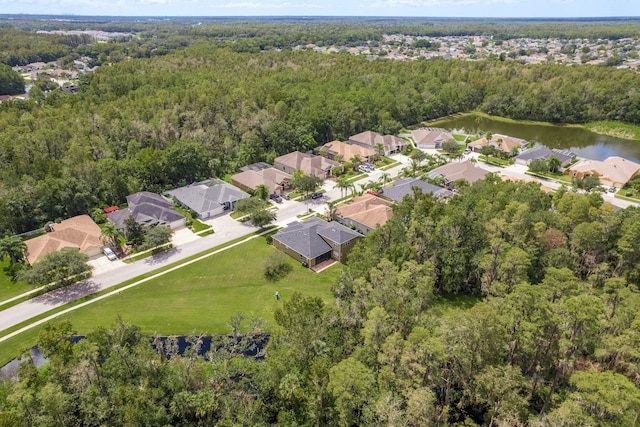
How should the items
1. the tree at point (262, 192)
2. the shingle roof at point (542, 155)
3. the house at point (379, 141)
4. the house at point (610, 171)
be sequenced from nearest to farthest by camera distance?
the tree at point (262, 192)
the house at point (610, 171)
the shingle roof at point (542, 155)
the house at point (379, 141)

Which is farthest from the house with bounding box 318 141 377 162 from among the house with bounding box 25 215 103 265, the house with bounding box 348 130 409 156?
the house with bounding box 25 215 103 265

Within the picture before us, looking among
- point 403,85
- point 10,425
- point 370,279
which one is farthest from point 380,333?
point 403,85

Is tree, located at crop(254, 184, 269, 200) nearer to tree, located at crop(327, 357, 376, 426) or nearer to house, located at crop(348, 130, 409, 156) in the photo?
house, located at crop(348, 130, 409, 156)

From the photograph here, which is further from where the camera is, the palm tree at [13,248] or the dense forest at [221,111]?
the dense forest at [221,111]

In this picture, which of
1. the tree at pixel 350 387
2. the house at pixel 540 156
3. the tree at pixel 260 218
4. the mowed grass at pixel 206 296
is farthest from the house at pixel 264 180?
the house at pixel 540 156

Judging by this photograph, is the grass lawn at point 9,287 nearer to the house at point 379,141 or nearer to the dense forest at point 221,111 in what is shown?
the dense forest at point 221,111
